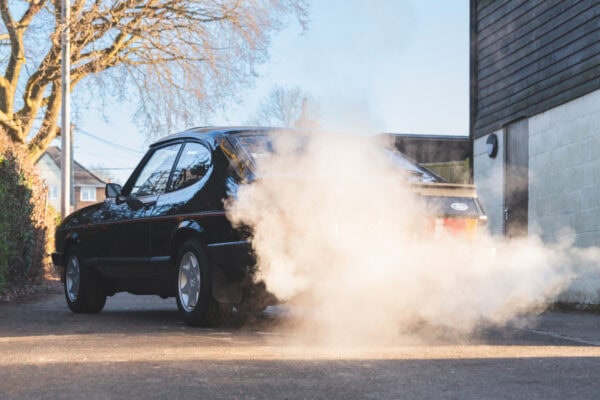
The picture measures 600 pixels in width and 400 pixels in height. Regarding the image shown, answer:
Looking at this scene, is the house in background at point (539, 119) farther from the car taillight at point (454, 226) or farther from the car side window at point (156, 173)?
the car side window at point (156, 173)

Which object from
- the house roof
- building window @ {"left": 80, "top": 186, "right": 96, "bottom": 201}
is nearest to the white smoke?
the house roof

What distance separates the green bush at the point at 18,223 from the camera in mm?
12266

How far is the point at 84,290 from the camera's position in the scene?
9.96m

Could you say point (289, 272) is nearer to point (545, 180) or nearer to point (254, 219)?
point (254, 219)

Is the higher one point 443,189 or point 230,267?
point 443,189

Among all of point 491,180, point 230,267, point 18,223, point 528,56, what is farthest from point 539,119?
point 230,267

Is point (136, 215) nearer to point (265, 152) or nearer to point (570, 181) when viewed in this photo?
point (265, 152)

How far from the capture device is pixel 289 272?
7086 millimetres

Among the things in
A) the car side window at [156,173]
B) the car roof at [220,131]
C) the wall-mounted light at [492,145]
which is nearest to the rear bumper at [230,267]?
the car roof at [220,131]

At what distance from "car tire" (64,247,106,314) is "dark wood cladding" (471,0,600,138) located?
277 inches

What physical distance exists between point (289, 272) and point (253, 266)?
0.29 metres

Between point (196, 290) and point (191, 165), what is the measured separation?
1.17m

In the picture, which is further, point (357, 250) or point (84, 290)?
point (84, 290)

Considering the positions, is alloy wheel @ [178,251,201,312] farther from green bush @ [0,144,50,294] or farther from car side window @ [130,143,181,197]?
green bush @ [0,144,50,294]
